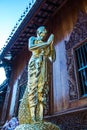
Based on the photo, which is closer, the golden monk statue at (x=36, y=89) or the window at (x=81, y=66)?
the golden monk statue at (x=36, y=89)

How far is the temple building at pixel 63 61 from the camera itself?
9.37 feet

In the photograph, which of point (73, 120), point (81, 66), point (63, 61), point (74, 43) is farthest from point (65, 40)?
point (73, 120)

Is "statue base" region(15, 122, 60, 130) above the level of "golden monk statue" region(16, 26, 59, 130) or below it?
below

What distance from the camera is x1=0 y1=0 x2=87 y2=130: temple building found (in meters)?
2.86

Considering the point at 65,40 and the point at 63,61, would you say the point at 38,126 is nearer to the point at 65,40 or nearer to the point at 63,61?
the point at 63,61

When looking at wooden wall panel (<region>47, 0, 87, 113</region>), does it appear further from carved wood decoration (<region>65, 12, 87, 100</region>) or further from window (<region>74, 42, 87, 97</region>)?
window (<region>74, 42, 87, 97</region>)

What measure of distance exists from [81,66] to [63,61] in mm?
517

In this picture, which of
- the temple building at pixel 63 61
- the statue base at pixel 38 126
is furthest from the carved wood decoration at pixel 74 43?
the statue base at pixel 38 126

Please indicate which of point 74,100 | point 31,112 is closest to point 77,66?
point 74,100

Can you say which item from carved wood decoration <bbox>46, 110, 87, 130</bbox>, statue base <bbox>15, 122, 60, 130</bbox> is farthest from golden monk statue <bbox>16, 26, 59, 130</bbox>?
carved wood decoration <bbox>46, 110, 87, 130</bbox>

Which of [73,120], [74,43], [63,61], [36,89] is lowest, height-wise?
[73,120]

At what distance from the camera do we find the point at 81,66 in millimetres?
3109

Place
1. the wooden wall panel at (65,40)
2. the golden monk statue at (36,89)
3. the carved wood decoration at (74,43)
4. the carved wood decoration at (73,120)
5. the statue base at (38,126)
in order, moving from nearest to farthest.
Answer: the statue base at (38,126), the golden monk statue at (36,89), the carved wood decoration at (73,120), the carved wood decoration at (74,43), the wooden wall panel at (65,40)

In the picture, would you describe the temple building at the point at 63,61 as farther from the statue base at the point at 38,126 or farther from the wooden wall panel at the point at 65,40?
the statue base at the point at 38,126
